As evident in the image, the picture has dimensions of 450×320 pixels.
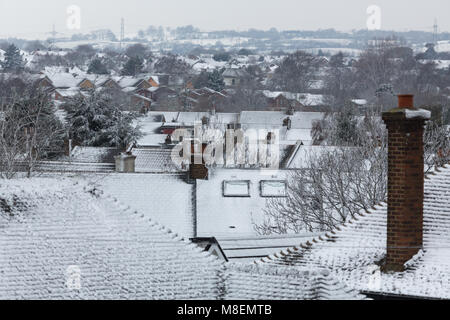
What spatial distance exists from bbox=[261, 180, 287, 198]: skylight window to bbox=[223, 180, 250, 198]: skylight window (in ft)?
1.47

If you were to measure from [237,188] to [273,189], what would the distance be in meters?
1.14

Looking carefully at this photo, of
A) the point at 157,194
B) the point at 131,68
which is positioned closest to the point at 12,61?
the point at 131,68

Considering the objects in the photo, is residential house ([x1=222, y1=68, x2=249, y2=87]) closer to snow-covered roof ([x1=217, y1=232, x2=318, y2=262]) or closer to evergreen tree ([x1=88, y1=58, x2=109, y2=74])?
evergreen tree ([x1=88, y1=58, x2=109, y2=74])

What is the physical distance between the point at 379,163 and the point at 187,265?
1338 cm

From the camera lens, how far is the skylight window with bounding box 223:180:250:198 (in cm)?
2282

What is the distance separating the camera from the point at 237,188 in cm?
2317

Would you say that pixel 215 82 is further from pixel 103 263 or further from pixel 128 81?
pixel 103 263

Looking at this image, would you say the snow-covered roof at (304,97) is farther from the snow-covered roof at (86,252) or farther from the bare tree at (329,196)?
the snow-covered roof at (86,252)

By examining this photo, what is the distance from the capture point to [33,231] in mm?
9406

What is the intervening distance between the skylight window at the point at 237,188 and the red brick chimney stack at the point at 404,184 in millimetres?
11761

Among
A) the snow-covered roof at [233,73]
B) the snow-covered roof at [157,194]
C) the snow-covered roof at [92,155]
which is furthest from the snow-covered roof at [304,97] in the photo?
the snow-covered roof at [157,194]

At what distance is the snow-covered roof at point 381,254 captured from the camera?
1009 centimetres
